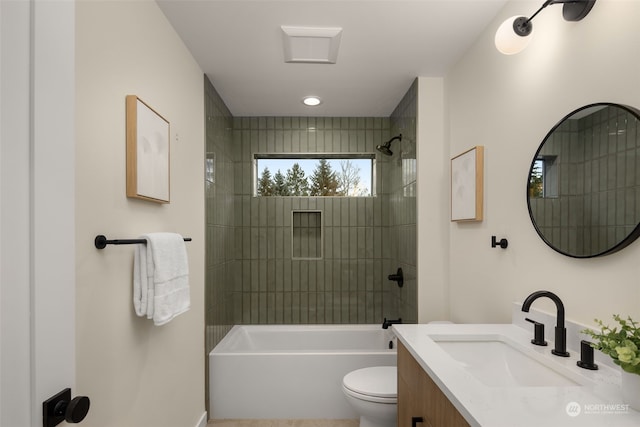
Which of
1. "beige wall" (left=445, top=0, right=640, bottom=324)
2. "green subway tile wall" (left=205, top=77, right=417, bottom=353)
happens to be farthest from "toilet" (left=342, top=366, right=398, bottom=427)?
"green subway tile wall" (left=205, top=77, right=417, bottom=353)

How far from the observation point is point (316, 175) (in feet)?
12.5

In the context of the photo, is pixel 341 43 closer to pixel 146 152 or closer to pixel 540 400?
pixel 146 152

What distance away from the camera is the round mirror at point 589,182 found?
114cm

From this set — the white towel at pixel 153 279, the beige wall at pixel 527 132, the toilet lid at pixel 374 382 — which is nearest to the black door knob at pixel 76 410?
the white towel at pixel 153 279

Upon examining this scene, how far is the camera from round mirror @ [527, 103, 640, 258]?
1140mm

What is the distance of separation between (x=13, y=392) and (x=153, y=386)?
1283 mm

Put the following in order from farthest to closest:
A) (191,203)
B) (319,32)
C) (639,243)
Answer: (191,203) < (319,32) < (639,243)

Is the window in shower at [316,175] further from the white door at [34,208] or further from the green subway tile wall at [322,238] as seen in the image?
the white door at [34,208]

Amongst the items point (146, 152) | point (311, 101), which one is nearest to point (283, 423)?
point (146, 152)

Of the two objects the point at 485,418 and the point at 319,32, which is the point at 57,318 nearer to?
the point at 485,418

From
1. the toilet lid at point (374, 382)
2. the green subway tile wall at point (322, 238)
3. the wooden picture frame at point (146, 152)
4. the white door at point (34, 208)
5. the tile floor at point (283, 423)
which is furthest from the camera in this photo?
the green subway tile wall at point (322, 238)

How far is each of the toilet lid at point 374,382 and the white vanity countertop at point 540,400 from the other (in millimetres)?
957

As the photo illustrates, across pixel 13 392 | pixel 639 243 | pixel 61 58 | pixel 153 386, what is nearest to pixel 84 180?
pixel 61 58

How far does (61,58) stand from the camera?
0.77 m
